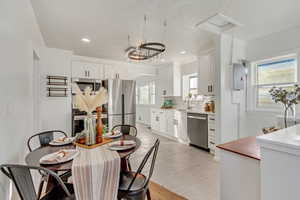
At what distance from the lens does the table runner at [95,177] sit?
1207 millimetres

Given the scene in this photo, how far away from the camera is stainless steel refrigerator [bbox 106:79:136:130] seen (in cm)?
463

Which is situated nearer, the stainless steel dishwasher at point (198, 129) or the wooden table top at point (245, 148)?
the wooden table top at point (245, 148)

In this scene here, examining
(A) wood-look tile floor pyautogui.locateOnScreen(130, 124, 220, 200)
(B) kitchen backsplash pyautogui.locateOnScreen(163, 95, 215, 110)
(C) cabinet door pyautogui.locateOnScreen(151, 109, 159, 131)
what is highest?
(B) kitchen backsplash pyautogui.locateOnScreen(163, 95, 215, 110)


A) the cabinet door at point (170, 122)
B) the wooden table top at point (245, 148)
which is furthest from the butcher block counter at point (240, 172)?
the cabinet door at point (170, 122)

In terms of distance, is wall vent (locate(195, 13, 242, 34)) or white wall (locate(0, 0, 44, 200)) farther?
wall vent (locate(195, 13, 242, 34))

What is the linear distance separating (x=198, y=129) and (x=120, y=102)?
2406 millimetres

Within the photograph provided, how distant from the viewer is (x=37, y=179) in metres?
2.48

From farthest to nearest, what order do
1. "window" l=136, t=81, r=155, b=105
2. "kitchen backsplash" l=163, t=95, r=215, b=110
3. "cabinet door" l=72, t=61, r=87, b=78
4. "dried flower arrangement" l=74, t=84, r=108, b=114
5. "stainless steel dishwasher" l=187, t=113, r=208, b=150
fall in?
"window" l=136, t=81, r=155, b=105
"kitchen backsplash" l=163, t=95, r=215, b=110
"cabinet door" l=72, t=61, r=87, b=78
"stainless steel dishwasher" l=187, t=113, r=208, b=150
"dried flower arrangement" l=74, t=84, r=108, b=114

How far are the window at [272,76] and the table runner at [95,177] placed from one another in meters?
3.52

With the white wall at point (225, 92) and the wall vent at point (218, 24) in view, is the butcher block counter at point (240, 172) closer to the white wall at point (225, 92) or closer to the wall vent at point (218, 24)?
the white wall at point (225, 92)

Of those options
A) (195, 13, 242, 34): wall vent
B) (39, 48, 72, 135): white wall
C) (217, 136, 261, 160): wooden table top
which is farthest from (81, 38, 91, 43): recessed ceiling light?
(217, 136, 261, 160): wooden table top

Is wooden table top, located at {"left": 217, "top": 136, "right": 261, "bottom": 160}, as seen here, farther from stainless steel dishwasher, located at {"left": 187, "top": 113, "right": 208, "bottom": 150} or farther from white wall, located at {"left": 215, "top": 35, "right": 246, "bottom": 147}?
stainless steel dishwasher, located at {"left": 187, "top": 113, "right": 208, "bottom": 150}

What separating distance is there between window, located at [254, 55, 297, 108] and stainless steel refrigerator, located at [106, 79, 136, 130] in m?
3.39

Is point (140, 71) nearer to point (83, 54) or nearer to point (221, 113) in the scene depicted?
point (83, 54)
